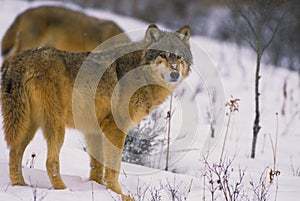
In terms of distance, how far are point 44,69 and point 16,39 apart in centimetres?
475

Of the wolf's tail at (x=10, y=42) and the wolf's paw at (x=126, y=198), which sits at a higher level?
the wolf's tail at (x=10, y=42)

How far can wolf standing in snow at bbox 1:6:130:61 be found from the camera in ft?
30.9

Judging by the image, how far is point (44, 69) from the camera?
16.0 ft

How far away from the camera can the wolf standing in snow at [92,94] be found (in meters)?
4.78

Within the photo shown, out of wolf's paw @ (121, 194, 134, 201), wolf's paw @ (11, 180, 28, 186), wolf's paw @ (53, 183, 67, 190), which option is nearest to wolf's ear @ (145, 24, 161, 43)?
wolf's paw @ (121, 194, 134, 201)

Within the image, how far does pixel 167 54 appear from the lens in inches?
216

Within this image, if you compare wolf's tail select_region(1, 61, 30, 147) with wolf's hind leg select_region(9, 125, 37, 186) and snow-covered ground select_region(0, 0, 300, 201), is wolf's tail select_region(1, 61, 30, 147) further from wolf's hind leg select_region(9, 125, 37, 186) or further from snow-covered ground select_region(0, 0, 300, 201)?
snow-covered ground select_region(0, 0, 300, 201)

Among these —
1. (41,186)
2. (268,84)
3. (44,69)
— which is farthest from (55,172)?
(268,84)

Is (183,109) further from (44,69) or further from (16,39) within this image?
(44,69)

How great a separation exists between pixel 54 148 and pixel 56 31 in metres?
5.64

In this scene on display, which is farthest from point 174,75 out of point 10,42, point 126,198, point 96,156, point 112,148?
point 10,42

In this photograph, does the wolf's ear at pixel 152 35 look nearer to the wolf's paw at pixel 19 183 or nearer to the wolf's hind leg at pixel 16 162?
the wolf's hind leg at pixel 16 162

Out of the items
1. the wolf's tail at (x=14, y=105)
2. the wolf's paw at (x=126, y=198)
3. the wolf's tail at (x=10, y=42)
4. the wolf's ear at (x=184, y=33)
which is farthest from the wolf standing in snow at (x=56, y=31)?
the wolf's paw at (x=126, y=198)

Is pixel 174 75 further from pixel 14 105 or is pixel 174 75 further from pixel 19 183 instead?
pixel 19 183
